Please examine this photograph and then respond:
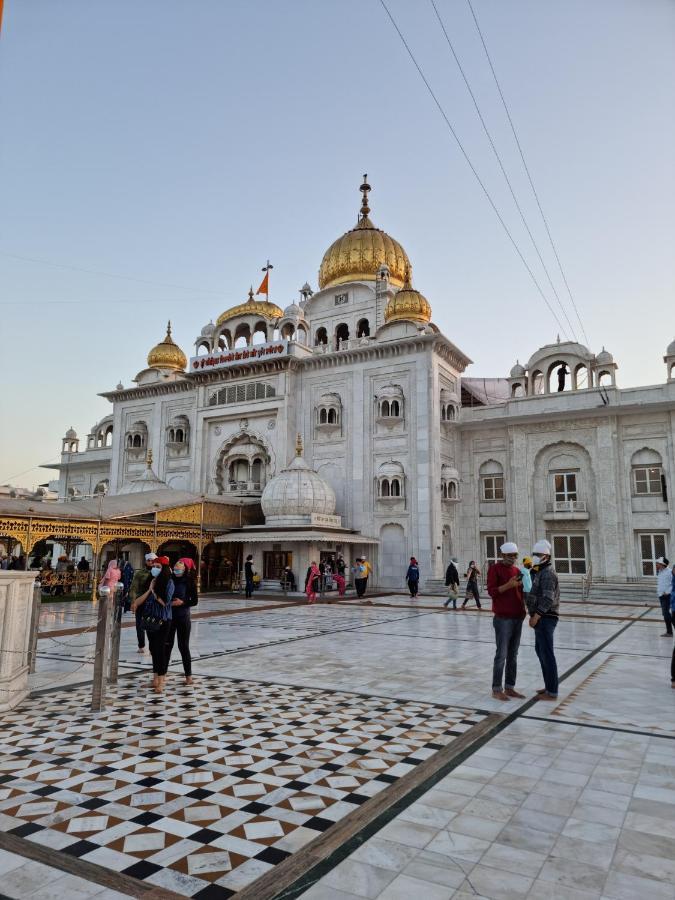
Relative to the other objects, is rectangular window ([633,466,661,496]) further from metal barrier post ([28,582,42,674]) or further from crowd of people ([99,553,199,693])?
metal barrier post ([28,582,42,674])

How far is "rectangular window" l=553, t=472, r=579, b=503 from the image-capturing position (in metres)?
24.2

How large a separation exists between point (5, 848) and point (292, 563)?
63.3ft

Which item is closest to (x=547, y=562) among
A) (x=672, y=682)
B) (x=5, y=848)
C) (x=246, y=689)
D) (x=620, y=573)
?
(x=672, y=682)

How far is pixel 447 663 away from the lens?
795 cm

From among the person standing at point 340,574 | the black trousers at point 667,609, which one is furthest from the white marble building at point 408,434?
the black trousers at point 667,609

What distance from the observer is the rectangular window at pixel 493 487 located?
25.6 meters

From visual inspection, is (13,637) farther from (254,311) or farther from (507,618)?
(254,311)

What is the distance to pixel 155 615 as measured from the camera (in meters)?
6.39

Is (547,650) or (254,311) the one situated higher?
(254,311)

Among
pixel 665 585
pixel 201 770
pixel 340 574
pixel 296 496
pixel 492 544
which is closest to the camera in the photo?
pixel 201 770

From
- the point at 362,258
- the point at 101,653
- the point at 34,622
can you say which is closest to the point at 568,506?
the point at 362,258

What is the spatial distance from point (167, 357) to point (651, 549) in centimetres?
2458

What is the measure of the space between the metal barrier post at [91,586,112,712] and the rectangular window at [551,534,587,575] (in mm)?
20610

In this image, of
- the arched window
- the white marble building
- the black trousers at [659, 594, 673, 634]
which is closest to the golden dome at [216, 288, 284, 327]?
the white marble building
